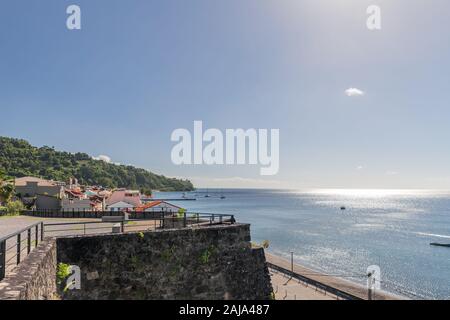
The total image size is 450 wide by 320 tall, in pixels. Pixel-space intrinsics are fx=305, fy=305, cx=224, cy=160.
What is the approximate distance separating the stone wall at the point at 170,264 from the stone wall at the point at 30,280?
187 centimetres

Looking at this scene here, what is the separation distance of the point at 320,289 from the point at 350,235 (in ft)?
153

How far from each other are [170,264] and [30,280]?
303 inches

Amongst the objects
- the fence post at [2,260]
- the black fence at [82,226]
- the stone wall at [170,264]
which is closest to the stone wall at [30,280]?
the fence post at [2,260]

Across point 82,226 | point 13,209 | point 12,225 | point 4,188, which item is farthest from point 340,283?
point 4,188

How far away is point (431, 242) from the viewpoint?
200 ft

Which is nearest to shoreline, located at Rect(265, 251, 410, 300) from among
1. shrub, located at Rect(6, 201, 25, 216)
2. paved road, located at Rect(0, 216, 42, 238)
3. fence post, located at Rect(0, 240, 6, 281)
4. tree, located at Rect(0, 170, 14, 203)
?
paved road, located at Rect(0, 216, 42, 238)

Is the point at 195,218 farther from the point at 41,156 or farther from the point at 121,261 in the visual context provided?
the point at 41,156

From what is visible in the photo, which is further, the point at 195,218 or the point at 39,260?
the point at 195,218

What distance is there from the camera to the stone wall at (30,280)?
533cm

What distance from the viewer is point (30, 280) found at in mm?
6156

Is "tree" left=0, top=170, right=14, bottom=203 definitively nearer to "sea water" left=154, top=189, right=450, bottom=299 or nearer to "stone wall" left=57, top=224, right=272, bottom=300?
"stone wall" left=57, top=224, right=272, bottom=300

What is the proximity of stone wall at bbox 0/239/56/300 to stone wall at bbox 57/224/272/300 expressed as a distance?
187cm

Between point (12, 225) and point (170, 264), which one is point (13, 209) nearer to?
point (12, 225)
